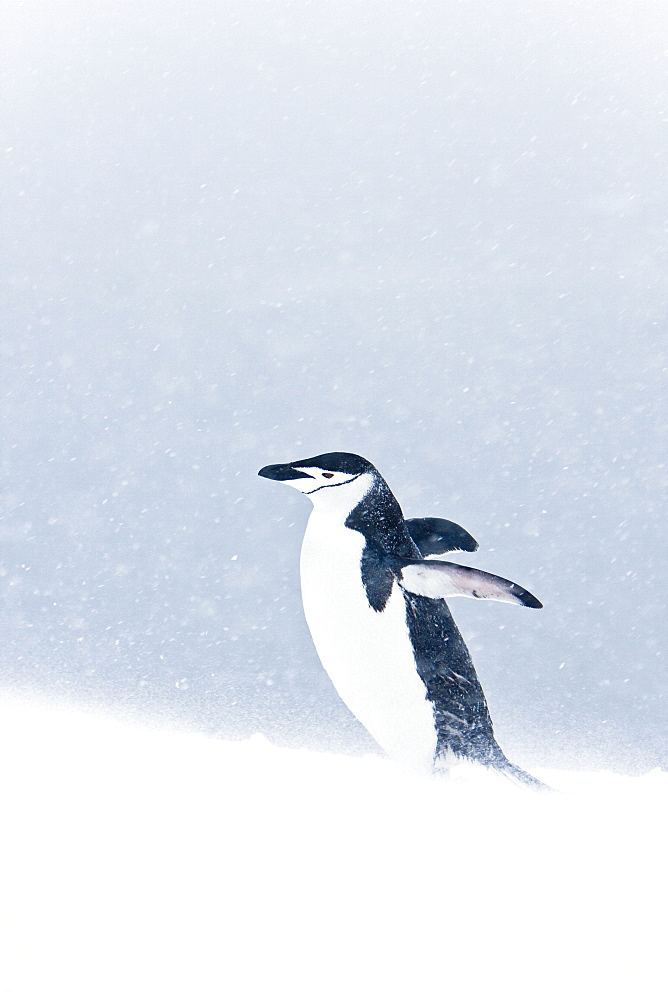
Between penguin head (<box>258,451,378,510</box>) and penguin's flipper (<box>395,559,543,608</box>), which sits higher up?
penguin head (<box>258,451,378,510</box>)

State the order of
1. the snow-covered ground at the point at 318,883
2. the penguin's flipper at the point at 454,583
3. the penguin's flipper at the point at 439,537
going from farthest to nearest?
the penguin's flipper at the point at 439,537, the penguin's flipper at the point at 454,583, the snow-covered ground at the point at 318,883

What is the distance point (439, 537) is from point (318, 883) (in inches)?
29.6

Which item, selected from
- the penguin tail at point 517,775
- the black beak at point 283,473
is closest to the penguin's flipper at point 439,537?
the black beak at point 283,473

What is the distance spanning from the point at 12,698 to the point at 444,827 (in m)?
1.25

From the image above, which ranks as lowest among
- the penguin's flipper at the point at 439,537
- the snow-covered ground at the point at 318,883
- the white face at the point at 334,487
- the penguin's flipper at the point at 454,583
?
the snow-covered ground at the point at 318,883

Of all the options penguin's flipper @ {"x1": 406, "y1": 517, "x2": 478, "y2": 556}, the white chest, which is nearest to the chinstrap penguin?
the white chest

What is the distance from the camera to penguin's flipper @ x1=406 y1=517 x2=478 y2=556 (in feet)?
5.25

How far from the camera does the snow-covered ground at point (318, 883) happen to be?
34.2 inches

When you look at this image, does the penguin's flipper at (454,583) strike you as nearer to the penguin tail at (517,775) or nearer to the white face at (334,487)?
the white face at (334,487)

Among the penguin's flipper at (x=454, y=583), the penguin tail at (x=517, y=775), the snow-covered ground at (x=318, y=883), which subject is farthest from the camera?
the penguin tail at (x=517, y=775)

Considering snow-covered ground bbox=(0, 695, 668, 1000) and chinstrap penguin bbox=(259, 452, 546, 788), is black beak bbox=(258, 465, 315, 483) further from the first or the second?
snow-covered ground bbox=(0, 695, 668, 1000)

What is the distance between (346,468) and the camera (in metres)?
1.43

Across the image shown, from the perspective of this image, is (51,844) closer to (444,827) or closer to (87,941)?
(87,941)

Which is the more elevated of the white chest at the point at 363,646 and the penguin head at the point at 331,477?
the penguin head at the point at 331,477
